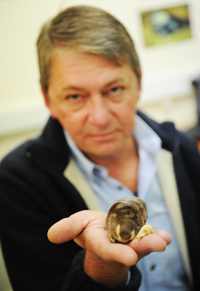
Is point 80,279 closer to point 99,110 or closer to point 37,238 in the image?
point 37,238

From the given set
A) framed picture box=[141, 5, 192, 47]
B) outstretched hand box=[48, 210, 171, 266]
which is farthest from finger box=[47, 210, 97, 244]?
framed picture box=[141, 5, 192, 47]

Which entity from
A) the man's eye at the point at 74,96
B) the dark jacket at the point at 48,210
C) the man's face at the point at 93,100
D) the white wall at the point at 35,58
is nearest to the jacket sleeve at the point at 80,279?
the dark jacket at the point at 48,210

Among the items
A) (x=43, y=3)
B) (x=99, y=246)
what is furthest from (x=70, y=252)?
(x=43, y=3)

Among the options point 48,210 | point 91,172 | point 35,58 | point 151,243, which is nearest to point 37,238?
point 48,210

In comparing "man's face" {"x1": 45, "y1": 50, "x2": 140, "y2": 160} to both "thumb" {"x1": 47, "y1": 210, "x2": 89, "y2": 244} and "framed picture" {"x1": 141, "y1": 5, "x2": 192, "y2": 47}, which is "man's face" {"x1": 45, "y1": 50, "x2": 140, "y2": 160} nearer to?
"thumb" {"x1": 47, "y1": 210, "x2": 89, "y2": 244}

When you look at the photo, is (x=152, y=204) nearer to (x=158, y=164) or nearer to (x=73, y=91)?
(x=158, y=164)

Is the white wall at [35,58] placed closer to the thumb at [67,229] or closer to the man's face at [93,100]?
the man's face at [93,100]
